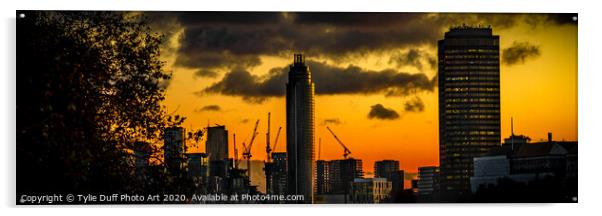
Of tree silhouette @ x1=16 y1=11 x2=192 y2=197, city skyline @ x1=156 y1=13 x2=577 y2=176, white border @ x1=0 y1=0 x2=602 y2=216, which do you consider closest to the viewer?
tree silhouette @ x1=16 y1=11 x2=192 y2=197

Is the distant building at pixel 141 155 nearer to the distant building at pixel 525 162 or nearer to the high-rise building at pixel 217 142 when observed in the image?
the high-rise building at pixel 217 142

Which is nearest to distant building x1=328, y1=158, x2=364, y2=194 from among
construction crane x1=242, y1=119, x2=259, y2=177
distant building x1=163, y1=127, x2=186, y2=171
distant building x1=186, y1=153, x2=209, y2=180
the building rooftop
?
construction crane x1=242, y1=119, x2=259, y2=177

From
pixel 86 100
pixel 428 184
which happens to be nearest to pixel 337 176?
pixel 428 184

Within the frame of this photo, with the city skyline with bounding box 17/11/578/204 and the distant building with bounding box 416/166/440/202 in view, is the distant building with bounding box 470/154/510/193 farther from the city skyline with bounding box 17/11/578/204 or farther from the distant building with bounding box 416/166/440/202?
the distant building with bounding box 416/166/440/202

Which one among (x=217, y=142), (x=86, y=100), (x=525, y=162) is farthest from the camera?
(x=525, y=162)

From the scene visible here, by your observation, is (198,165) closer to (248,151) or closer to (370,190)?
(248,151)

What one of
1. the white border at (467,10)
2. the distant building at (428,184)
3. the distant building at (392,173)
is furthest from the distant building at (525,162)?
the distant building at (392,173)
